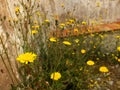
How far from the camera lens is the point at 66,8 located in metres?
4.03

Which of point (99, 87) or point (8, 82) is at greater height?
point (8, 82)

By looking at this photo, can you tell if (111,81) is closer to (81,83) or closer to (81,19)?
(81,83)

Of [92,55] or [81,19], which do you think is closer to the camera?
[92,55]

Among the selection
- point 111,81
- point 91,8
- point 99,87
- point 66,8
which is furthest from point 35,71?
point 91,8

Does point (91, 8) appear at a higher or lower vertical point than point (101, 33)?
Answer: higher

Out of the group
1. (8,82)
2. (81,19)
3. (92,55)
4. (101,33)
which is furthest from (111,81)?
(8,82)

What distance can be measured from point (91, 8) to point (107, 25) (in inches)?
16.2

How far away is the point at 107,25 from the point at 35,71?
7.89 ft

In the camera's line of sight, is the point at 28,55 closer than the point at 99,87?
Yes

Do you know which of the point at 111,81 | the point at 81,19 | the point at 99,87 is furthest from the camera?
the point at 81,19

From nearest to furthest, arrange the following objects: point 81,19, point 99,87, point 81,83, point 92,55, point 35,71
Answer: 1. point 35,71
2. point 81,83
3. point 99,87
4. point 92,55
5. point 81,19

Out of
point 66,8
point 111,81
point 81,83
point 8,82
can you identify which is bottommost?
point 111,81

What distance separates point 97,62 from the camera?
385 cm

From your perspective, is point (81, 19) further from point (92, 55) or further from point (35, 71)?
point (35, 71)
